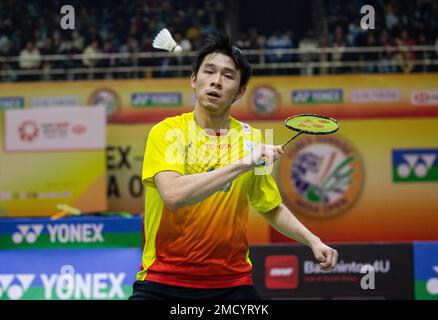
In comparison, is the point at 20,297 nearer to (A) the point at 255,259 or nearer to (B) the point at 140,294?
(A) the point at 255,259

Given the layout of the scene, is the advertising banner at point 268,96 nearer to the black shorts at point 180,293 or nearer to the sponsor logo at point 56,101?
the sponsor logo at point 56,101

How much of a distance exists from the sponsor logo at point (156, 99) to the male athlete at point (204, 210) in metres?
7.70

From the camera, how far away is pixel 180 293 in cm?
389

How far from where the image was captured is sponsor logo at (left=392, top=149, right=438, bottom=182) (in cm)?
1166

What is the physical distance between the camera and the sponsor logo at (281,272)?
7691 mm

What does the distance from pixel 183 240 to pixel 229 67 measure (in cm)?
97

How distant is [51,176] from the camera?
459 inches

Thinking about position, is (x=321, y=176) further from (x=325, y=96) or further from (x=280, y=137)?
(x=325, y=96)

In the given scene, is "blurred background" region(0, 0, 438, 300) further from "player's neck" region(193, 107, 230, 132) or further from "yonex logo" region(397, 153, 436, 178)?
"player's neck" region(193, 107, 230, 132)

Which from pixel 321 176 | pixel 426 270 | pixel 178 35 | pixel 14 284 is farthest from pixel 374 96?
pixel 14 284

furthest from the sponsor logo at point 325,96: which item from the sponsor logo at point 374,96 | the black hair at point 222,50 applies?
the black hair at point 222,50

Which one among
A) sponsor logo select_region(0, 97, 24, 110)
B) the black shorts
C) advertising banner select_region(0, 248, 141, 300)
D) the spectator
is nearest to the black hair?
the black shorts

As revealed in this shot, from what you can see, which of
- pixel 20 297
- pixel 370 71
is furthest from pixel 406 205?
pixel 20 297

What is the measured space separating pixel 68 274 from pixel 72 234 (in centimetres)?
73
